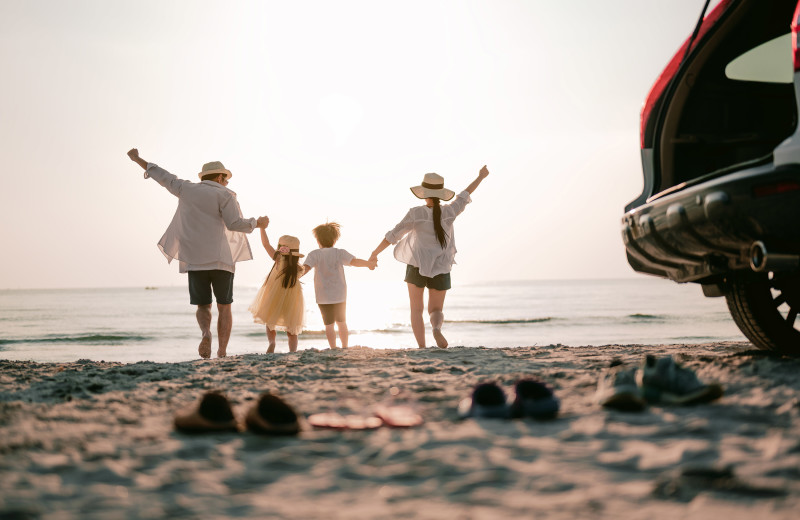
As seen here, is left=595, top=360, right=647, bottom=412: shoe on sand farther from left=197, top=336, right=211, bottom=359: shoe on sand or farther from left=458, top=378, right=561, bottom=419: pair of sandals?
left=197, top=336, right=211, bottom=359: shoe on sand

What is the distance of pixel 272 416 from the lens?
288 centimetres

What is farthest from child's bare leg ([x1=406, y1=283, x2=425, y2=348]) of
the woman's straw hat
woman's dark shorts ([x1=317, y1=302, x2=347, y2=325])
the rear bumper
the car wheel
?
the car wheel

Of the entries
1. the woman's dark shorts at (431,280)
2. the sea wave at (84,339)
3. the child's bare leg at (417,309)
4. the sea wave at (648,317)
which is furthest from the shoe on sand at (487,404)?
the sea wave at (648,317)

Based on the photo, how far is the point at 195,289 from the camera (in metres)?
6.80

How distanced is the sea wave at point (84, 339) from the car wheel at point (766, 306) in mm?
16131

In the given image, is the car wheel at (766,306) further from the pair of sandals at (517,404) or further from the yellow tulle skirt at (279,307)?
the yellow tulle skirt at (279,307)

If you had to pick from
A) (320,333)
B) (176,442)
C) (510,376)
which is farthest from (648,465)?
(320,333)

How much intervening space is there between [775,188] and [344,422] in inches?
93.7

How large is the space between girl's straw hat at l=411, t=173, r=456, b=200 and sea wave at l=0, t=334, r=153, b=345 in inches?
493

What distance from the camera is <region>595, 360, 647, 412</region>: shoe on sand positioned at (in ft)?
10.2

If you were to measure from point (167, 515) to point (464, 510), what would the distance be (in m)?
0.87

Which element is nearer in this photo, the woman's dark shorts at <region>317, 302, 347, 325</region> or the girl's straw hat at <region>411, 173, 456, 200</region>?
the girl's straw hat at <region>411, 173, 456, 200</region>

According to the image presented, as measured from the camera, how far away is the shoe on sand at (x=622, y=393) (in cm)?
311

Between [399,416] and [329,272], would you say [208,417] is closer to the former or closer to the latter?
[399,416]
